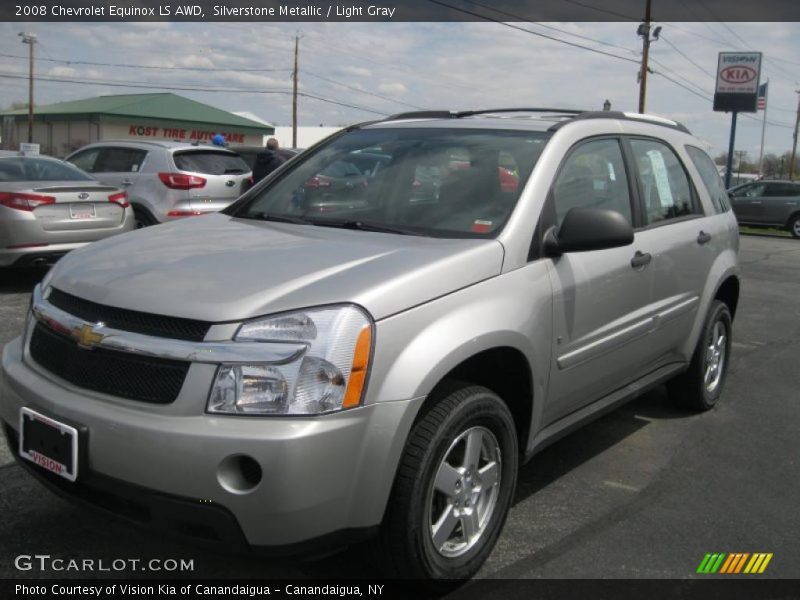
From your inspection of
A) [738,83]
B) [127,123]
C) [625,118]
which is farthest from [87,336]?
[127,123]

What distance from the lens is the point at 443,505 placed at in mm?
2842

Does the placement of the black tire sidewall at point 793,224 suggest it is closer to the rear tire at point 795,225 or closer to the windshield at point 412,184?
the rear tire at point 795,225

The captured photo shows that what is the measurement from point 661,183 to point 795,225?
2152cm

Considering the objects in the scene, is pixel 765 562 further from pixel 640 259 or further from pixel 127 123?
pixel 127 123

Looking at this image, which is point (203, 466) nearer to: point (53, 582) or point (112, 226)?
point (53, 582)

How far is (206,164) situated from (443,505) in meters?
8.47

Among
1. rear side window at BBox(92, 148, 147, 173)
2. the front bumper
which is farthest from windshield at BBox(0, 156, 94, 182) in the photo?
the front bumper

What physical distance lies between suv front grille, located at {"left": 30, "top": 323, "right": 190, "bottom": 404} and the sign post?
127ft

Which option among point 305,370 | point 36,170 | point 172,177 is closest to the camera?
point 305,370

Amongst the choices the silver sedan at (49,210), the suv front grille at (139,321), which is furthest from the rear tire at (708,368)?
the silver sedan at (49,210)

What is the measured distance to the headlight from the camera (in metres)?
2.39

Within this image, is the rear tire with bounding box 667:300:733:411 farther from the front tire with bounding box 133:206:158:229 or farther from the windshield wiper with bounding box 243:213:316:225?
the front tire with bounding box 133:206:158:229

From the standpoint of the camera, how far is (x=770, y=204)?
78.3 feet

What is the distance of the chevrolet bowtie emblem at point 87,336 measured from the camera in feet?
8.45
